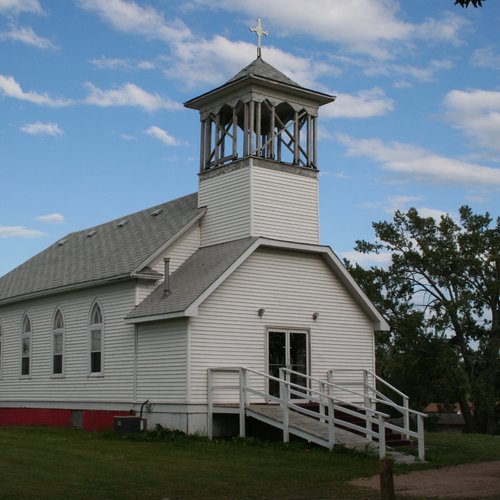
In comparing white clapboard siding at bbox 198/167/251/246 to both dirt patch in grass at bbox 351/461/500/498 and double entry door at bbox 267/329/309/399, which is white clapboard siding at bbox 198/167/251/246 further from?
dirt patch in grass at bbox 351/461/500/498

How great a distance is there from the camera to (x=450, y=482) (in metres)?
15.2

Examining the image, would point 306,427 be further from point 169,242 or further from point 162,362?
point 169,242

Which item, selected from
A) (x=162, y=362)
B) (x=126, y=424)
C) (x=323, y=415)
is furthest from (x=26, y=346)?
(x=323, y=415)

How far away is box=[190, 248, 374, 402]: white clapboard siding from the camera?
22.6 meters

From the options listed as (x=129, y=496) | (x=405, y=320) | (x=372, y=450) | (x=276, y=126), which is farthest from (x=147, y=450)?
(x=405, y=320)

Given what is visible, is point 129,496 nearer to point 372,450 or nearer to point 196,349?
point 372,450

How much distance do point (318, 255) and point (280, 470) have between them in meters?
10.3

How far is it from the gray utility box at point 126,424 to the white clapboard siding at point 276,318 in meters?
1.74

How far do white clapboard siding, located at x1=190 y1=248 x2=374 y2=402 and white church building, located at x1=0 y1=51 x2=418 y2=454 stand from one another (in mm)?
35

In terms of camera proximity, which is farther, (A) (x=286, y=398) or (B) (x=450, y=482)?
(A) (x=286, y=398)

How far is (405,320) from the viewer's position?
46.1m

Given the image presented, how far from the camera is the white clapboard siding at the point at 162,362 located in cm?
2233

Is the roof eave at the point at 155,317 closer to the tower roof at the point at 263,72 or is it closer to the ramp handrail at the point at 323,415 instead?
the ramp handrail at the point at 323,415

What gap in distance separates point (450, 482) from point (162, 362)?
9813 millimetres
